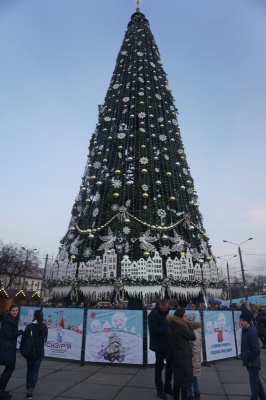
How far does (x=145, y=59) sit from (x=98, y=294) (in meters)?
12.2

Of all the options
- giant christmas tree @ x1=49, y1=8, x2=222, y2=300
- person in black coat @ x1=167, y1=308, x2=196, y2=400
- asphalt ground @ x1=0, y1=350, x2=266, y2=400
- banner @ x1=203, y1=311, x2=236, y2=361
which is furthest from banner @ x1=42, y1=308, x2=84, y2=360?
person in black coat @ x1=167, y1=308, x2=196, y2=400

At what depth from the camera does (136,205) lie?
34.6 ft

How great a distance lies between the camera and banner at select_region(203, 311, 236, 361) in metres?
7.39

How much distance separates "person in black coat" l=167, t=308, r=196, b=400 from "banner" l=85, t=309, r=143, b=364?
2.73 metres

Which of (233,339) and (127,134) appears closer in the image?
(233,339)

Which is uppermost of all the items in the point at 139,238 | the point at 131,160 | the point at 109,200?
the point at 131,160

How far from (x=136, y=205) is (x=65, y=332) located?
504 cm

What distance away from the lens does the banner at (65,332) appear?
23.6ft

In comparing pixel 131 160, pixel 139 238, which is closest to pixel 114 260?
pixel 139 238

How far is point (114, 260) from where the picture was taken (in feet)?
30.9

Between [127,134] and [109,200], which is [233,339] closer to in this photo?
[109,200]

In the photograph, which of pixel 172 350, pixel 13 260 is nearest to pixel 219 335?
pixel 172 350

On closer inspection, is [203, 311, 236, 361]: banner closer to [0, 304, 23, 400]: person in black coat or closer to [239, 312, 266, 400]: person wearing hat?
[239, 312, 266, 400]: person wearing hat

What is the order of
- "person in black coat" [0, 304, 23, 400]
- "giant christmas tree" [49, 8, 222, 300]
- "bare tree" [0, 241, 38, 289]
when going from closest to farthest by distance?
"person in black coat" [0, 304, 23, 400]
"giant christmas tree" [49, 8, 222, 300]
"bare tree" [0, 241, 38, 289]
